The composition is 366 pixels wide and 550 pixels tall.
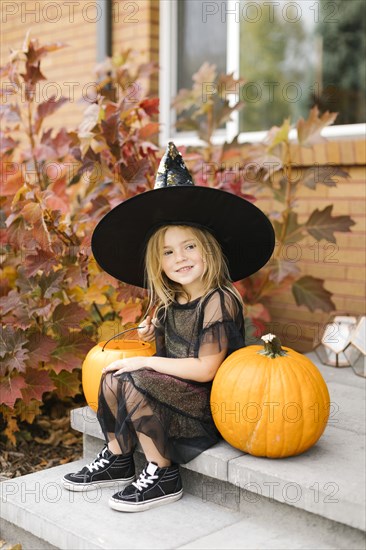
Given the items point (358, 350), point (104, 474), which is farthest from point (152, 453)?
point (358, 350)

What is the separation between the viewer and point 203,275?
9.14ft

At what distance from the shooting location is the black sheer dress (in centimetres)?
258

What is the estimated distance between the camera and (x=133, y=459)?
276cm

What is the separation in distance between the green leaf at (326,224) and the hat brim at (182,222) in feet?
3.51

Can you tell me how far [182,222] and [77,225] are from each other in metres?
0.89

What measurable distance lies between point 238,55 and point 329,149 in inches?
50.8

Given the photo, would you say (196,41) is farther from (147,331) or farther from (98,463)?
(98,463)

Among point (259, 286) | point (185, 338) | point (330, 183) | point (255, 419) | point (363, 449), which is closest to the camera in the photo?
point (255, 419)

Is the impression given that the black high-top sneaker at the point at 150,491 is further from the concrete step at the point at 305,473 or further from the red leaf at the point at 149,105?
the red leaf at the point at 149,105

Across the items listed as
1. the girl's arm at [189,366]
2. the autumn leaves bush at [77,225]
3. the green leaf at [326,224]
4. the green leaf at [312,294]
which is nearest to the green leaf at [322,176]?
the autumn leaves bush at [77,225]

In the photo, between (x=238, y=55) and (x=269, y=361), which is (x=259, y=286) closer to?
(x=269, y=361)

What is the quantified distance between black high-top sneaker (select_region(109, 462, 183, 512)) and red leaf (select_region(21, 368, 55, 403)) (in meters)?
0.88

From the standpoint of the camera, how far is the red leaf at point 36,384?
129 inches

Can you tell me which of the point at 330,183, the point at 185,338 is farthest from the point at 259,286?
the point at 185,338
